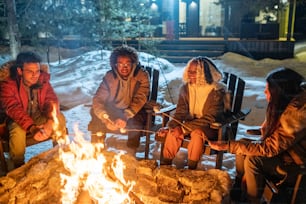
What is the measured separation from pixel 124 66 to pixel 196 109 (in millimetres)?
1016

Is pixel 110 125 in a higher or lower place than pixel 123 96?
lower

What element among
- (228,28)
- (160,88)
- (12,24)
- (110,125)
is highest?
(12,24)

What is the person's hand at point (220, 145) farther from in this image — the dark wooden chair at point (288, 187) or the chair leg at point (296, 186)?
the chair leg at point (296, 186)

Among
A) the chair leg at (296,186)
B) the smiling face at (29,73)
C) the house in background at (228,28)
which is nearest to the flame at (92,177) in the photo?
the smiling face at (29,73)

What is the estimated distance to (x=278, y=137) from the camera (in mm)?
2488

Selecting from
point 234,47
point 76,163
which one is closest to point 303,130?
point 76,163

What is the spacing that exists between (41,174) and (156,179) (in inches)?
40.5

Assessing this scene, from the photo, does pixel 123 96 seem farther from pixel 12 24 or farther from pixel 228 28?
pixel 228 28

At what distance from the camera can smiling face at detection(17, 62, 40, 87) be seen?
3.37 meters

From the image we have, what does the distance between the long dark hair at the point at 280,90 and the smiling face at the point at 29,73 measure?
2418mm

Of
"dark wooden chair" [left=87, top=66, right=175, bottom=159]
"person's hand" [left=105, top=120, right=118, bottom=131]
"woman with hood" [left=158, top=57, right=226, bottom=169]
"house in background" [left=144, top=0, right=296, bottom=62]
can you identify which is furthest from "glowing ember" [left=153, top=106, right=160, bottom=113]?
"house in background" [left=144, top=0, right=296, bottom=62]

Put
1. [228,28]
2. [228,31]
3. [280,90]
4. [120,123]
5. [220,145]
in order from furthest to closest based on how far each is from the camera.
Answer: [228,28], [228,31], [120,123], [220,145], [280,90]

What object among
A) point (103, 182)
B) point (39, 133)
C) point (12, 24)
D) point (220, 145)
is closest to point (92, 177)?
point (103, 182)

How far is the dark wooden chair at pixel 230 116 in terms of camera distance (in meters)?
3.14
